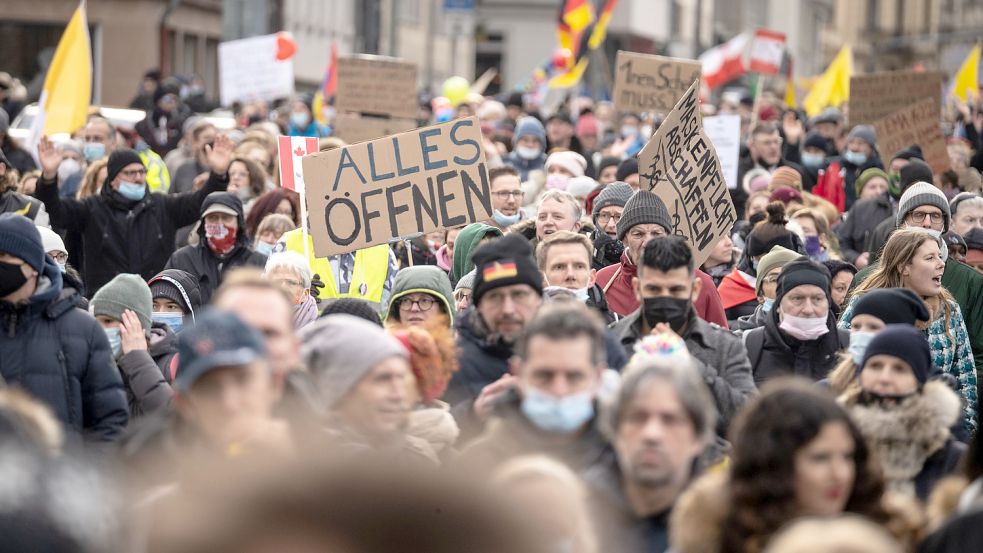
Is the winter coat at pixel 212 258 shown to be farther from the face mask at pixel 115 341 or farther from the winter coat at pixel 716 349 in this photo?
the winter coat at pixel 716 349

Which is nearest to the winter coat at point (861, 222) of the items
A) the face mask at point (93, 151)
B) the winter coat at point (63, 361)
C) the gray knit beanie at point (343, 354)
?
the face mask at point (93, 151)

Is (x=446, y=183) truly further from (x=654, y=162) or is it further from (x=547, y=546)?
(x=547, y=546)

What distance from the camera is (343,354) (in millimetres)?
5301

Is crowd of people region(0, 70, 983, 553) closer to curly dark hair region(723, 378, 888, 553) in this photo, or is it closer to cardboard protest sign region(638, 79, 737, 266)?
curly dark hair region(723, 378, 888, 553)

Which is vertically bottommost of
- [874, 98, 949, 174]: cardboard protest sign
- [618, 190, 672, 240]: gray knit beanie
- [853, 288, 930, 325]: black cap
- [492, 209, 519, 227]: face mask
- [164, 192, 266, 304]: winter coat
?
[164, 192, 266, 304]: winter coat

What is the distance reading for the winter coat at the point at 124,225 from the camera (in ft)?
37.7

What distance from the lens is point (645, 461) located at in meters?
5.10

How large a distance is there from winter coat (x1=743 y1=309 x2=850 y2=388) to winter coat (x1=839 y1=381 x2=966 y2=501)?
6.43ft

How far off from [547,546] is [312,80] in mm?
37548

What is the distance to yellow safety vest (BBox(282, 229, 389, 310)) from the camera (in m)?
10.2

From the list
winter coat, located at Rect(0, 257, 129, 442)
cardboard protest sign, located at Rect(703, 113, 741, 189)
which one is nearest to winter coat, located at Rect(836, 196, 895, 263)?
cardboard protest sign, located at Rect(703, 113, 741, 189)

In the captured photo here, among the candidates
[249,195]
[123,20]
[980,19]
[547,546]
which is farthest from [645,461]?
[980,19]

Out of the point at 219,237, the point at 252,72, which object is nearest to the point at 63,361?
the point at 219,237

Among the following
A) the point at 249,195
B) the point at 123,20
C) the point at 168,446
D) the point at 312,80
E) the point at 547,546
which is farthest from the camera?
the point at 312,80
